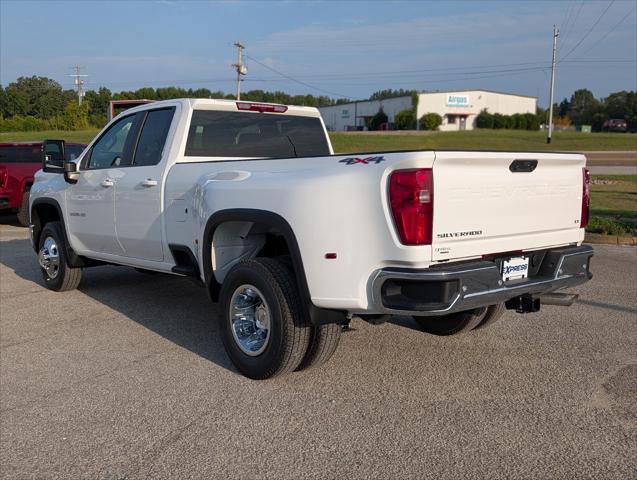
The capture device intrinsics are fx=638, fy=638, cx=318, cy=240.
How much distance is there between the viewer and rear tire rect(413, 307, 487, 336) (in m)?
5.19

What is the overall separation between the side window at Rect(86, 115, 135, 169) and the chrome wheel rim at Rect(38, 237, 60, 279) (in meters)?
1.24

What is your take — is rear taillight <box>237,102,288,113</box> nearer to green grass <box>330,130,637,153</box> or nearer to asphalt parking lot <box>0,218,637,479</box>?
asphalt parking lot <box>0,218,637,479</box>

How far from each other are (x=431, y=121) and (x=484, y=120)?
1206cm

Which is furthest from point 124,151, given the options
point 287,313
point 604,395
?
point 604,395

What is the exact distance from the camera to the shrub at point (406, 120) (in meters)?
92.1

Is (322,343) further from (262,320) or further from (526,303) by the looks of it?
(526,303)

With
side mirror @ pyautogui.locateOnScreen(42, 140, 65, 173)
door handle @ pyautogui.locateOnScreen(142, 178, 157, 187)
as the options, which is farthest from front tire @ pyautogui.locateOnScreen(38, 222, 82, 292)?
door handle @ pyautogui.locateOnScreen(142, 178, 157, 187)

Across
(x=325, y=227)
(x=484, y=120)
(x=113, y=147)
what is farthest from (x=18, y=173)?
(x=484, y=120)

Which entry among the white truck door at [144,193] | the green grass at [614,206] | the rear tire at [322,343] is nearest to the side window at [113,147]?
the white truck door at [144,193]

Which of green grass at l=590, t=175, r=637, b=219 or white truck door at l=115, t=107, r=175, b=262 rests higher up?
white truck door at l=115, t=107, r=175, b=262

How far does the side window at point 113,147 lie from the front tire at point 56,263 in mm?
1063

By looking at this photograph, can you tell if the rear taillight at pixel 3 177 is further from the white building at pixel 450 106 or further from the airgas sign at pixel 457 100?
the airgas sign at pixel 457 100

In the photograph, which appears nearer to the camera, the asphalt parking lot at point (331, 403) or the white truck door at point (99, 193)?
the asphalt parking lot at point (331, 403)

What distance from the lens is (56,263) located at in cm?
738
